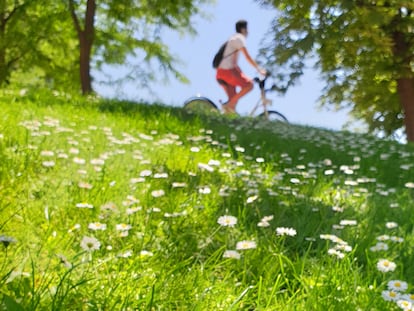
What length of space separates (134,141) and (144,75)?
48.7 ft

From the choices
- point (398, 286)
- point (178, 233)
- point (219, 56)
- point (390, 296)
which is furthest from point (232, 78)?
point (390, 296)

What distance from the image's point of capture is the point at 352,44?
43.5 ft

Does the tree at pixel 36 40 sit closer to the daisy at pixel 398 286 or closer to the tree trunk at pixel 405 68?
the tree trunk at pixel 405 68

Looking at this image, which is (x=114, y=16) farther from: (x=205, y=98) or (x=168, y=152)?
(x=168, y=152)

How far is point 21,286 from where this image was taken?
206cm

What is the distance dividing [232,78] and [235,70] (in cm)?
21

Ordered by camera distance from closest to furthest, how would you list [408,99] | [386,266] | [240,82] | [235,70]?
[386,266] → [235,70] → [240,82] → [408,99]

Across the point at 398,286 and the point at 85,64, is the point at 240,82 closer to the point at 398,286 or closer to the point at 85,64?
the point at 85,64

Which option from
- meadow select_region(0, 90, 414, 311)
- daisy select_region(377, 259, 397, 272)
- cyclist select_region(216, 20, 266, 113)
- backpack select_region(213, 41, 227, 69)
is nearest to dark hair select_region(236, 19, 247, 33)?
cyclist select_region(216, 20, 266, 113)

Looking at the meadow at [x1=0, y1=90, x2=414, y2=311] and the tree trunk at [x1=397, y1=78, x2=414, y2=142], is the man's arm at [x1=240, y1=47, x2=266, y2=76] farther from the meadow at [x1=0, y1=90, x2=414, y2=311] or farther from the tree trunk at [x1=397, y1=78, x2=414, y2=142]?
the meadow at [x1=0, y1=90, x2=414, y2=311]

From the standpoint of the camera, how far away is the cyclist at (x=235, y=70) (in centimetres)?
1184

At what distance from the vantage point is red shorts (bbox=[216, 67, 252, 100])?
12.2 m

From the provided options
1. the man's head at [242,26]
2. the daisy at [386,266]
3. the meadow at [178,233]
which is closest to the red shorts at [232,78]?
the man's head at [242,26]

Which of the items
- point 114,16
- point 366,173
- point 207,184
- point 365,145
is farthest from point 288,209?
point 114,16
